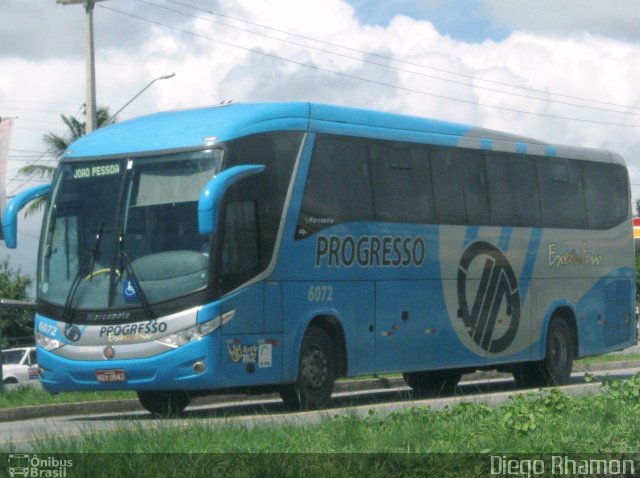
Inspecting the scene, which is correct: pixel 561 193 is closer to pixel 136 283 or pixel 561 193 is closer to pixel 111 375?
pixel 136 283

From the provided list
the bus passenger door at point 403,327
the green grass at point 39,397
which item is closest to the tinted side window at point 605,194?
the bus passenger door at point 403,327

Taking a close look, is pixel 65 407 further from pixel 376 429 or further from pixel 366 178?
pixel 376 429

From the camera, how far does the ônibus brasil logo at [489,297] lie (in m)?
18.3

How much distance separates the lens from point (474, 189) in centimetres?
1850

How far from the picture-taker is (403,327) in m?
17.1

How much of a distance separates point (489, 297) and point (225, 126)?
6.11 metres

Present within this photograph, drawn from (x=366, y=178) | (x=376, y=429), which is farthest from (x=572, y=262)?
(x=376, y=429)

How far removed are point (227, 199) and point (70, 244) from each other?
6.67ft

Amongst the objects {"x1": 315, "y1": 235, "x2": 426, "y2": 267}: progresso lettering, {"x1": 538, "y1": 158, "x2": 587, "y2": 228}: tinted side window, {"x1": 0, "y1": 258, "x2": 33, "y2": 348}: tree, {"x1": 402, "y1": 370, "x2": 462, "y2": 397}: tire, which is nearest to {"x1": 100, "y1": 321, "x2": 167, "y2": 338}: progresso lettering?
{"x1": 315, "y1": 235, "x2": 426, "y2": 267}: progresso lettering

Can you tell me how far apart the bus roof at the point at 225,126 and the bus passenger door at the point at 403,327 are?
2076 mm

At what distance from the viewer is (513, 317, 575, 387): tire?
20.3 meters

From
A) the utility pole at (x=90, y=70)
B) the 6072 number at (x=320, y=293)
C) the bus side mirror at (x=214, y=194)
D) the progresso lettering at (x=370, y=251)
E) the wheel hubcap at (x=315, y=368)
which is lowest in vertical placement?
the wheel hubcap at (x=315, y=368)

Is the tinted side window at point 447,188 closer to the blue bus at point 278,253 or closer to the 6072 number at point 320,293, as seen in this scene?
the blue bus at point 278,253

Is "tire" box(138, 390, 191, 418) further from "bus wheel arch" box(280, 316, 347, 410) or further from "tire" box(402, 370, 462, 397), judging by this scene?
"tire" box(402, 370, 462, 397)
